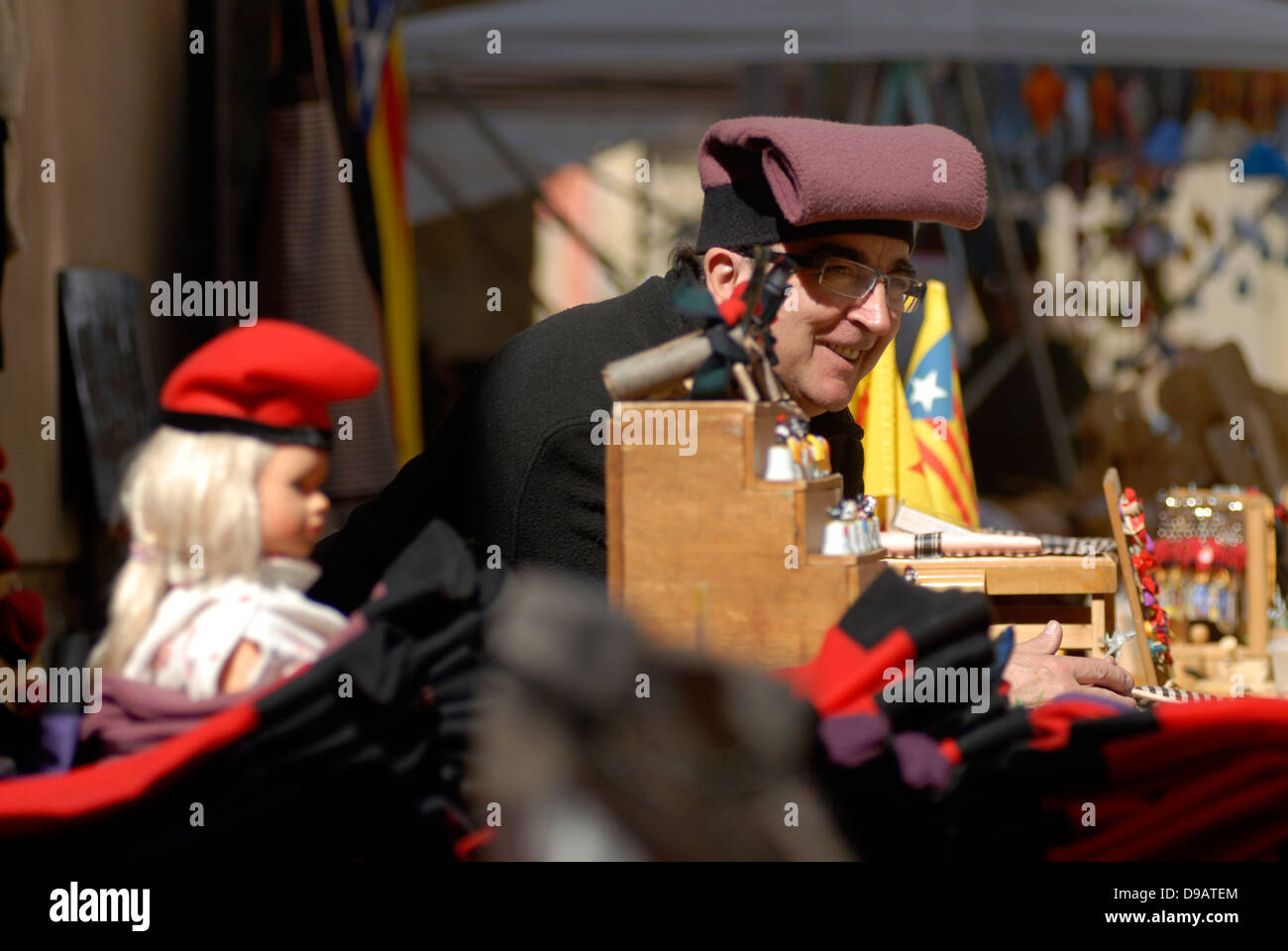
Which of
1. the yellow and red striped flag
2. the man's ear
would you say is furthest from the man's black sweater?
the yellow and red striped flag

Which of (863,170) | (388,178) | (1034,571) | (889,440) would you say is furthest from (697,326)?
(388,178)

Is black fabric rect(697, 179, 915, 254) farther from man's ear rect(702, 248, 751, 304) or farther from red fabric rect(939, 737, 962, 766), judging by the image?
red fabric rect(939, 737, 962, 766)

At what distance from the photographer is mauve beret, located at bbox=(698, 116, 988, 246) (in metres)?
1.68

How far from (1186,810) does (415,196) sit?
17.5 feet

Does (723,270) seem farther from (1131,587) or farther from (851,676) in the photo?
(1131,587)

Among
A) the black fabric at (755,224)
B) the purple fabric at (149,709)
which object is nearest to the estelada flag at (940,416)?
the black fabric at (755,224)

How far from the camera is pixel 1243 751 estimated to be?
4.83ft

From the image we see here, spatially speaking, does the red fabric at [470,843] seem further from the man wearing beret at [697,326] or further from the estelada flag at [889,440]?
the estelada flag at [889,440]

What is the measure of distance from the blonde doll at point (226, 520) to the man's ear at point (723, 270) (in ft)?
2.32

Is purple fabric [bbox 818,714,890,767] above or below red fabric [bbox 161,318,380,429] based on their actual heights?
below

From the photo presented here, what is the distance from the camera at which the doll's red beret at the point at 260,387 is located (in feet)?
4.33

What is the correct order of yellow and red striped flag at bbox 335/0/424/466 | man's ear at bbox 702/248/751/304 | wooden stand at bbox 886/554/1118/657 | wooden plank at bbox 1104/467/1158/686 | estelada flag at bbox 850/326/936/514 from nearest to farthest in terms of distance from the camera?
man's ear at bbox 702/248/751/304 < wooden stand at bbox 886/554/1118/657 < wooden plank at bbox 1104/467/1158/686 < estelada flag at bbox 850/326/936/514 < yellow and red striped flag at bbox 335/0/424/466

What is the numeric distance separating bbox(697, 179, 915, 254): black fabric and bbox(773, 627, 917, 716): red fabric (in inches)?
24.6

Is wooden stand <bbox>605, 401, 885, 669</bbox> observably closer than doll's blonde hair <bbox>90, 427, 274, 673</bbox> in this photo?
No
